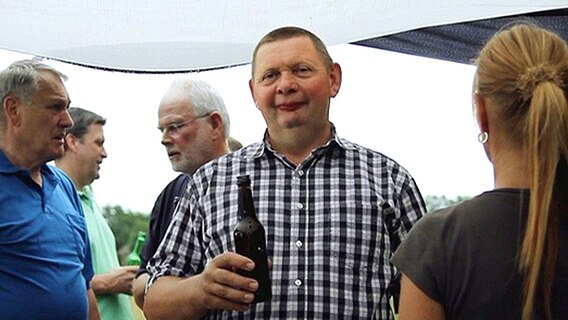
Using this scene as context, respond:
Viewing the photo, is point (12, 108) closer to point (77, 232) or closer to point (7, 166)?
point (7, 166)

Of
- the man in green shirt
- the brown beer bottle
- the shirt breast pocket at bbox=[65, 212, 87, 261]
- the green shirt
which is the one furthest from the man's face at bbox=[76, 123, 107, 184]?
the brown beer bottle

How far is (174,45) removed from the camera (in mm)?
3123

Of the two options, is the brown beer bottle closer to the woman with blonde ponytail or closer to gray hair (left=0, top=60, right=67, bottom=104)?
the woman with blonde ponytail

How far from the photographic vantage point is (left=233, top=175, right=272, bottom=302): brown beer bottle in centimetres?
255

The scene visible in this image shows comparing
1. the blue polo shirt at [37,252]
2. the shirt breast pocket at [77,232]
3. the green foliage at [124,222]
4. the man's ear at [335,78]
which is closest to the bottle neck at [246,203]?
the man's ear at [335,78]

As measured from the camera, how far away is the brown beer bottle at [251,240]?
2.55 metres

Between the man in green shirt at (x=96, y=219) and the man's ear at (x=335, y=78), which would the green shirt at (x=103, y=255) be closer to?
the man in green shirt at (x=96, y=219)

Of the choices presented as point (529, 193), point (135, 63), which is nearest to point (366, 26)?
point (135, 63)

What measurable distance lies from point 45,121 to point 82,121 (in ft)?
5.22

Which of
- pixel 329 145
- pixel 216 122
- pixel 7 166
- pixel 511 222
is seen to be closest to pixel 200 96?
pixel 216 122

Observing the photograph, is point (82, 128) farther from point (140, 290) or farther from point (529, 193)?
point (529, 193)

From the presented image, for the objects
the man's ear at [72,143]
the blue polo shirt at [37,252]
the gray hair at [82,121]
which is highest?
the gray hair at [82,121]

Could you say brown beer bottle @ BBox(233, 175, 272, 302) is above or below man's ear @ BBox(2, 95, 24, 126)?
below

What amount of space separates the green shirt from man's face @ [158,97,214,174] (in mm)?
756
